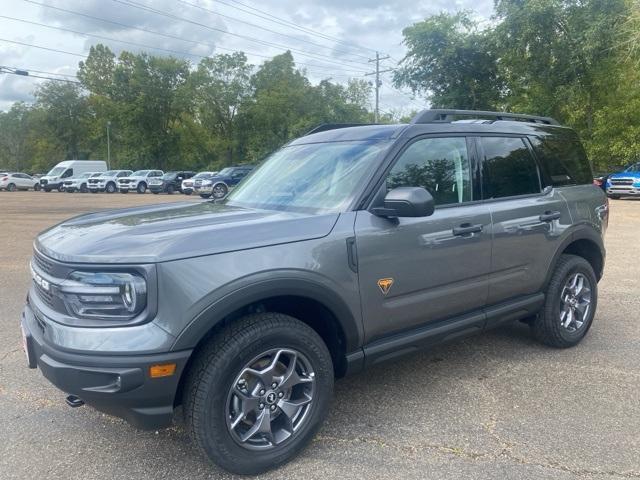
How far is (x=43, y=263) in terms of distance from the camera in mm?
2756

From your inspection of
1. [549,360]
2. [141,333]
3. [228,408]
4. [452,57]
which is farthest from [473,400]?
[452,57]

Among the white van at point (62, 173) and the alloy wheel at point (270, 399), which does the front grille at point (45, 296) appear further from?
the white van at point (62, 173)

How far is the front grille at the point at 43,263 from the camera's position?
2.65 metres

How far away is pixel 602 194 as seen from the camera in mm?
4883

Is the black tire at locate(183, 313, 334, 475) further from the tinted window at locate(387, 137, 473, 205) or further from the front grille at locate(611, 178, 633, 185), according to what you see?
the front grille at locate(611, 178, 633, 185)

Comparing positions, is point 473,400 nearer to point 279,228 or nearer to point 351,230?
point 351,230

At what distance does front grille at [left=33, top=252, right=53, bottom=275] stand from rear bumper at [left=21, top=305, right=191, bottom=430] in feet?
1.31

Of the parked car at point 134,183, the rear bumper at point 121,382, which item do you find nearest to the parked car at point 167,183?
the parked car at point 134,183

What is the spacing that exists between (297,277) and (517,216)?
6.54 feet

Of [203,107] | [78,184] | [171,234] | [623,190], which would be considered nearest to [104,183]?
[78,184]

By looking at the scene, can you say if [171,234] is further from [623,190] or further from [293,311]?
[623,190]

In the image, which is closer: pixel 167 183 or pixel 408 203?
pixel 408 203

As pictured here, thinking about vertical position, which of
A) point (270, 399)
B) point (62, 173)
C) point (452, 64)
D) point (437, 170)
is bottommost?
point (270, 399)

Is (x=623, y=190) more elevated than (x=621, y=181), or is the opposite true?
(x=621, y=181)
